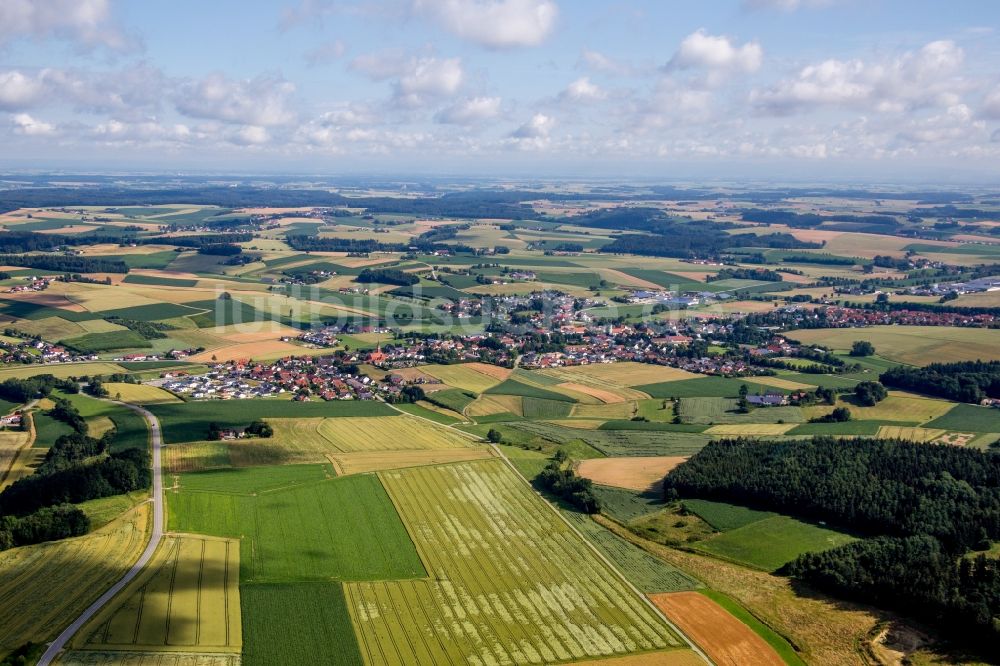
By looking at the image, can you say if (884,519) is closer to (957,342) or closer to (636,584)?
(636,584)

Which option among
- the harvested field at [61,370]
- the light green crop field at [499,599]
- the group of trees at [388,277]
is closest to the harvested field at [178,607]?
the light green crop field at [499,599]

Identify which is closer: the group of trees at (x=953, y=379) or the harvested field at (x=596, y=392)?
the group of trees at (x=953, y=379)

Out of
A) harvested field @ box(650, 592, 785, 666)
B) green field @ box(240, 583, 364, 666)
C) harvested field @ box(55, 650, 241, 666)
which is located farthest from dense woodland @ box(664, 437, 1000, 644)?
harvested field @ box(55, 650, 241, 666)

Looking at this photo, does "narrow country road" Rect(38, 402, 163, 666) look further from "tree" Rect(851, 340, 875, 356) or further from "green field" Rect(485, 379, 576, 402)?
"tree" Rect(851, 340, 875, 356)

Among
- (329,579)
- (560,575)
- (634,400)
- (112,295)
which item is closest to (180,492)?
(329,579)

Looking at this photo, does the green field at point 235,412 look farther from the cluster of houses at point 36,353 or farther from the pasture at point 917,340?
the pasture at point 917,340

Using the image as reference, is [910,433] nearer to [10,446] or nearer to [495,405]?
[495,405]

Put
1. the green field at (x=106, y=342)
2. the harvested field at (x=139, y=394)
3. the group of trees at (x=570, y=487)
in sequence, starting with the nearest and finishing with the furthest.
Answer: the group of trees at (x=570, y=487)
the harvested field at (x=139, y=394)
the green field at (x=106, y=342)

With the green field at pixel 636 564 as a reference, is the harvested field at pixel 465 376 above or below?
above
